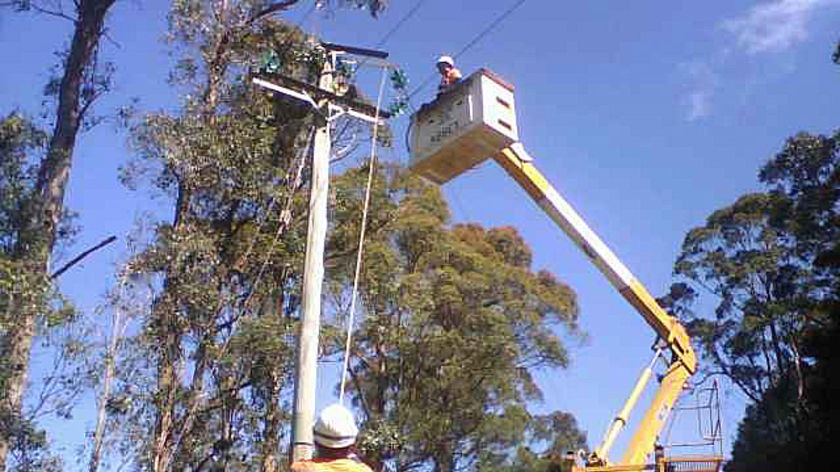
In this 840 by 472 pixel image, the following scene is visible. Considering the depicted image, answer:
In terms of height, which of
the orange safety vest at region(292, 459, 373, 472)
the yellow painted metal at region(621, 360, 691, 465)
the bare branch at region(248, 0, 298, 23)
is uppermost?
the bare branch at region(248, 0, 298, 23)

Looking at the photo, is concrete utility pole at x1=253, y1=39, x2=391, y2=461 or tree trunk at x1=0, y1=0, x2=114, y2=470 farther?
tree trunk at x1=0, y1=0, x2=114, y2=470

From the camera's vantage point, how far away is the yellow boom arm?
39.7 feet

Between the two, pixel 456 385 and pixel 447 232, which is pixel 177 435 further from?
pixel 447 232

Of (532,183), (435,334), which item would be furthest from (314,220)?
(435,334)

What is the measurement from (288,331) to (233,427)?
1.64 metres

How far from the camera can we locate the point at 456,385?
61.9 ft

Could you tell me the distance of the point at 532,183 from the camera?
1212cm

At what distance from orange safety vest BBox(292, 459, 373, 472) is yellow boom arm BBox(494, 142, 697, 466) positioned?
907 cm

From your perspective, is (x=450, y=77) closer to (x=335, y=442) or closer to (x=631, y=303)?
(x=631, y=303)

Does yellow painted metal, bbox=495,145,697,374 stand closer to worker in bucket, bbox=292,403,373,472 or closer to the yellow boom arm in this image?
the yellow boom arm

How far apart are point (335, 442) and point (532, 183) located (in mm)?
9511

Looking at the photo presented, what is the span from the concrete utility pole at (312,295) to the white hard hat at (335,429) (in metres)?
4.30

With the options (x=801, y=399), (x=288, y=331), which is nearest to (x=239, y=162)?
(x=288, y=331)

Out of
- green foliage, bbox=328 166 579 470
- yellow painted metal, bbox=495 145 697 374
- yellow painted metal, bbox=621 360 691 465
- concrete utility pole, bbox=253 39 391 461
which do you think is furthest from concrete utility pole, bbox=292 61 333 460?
green foliage, bbox=328 166 579 470
